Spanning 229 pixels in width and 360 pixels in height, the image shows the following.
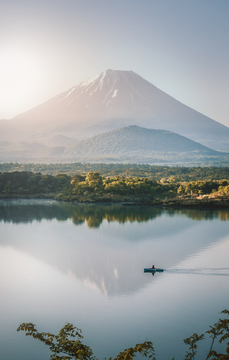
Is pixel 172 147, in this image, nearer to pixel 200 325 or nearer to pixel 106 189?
pixel 106 189

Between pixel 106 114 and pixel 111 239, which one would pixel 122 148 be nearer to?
pixel 106 114

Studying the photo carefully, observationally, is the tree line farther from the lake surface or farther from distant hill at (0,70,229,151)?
distant hill at (0,70,229,151)

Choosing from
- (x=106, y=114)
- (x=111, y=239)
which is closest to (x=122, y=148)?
(x=106, y=114)

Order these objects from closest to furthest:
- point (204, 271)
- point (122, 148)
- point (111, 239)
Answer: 1. point (204, 271)
2. point (111, 239)
3. point (122, 148)

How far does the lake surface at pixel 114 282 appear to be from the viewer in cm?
668

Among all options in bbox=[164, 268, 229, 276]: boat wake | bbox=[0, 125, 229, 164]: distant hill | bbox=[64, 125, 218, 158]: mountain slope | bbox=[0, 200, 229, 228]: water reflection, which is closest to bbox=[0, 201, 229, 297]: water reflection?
bbox=[0, 200, 229, 228]: water reflection

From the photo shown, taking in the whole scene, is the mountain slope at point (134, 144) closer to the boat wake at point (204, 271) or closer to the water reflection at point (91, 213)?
the water reflection at point (91, 213)

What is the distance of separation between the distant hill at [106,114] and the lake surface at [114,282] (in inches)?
4760

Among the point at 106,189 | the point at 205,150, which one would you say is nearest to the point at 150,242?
the point at 106,189

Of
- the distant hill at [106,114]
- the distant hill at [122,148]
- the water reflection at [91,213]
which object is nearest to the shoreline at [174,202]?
the water reflection at [91,213]

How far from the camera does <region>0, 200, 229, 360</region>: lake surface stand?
6.68m

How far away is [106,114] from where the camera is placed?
139125 millimetres

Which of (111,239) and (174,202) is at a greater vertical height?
(174,202)

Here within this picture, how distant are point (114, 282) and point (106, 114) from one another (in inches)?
5227
